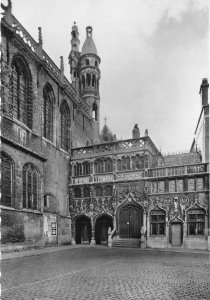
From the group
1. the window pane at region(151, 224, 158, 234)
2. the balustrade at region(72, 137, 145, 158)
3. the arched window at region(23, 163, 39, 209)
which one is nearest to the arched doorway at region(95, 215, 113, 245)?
the window pane at region(151, 224, 158, 234)

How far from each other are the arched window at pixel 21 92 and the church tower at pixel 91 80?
15.7 m

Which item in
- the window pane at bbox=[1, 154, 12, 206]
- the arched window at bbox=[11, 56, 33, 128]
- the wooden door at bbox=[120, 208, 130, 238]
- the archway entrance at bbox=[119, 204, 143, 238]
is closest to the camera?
the window pane at bbox=[1, 154, 12, 206]

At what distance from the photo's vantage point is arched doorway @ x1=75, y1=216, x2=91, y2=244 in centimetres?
2876

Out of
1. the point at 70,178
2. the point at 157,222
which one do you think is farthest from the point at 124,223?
the point at 70,178

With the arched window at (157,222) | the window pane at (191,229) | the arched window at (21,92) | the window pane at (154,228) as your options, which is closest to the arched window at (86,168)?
the arched window at (157,222)

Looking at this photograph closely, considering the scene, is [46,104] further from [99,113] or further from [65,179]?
[99,113]

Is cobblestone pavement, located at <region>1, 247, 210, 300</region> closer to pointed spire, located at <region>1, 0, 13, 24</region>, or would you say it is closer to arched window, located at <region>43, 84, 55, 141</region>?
arched window, located at <region>43, 84, 55, 141</region>

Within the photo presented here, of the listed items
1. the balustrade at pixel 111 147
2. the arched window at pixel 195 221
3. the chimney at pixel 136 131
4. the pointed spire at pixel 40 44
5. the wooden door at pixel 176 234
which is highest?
the pointed spire at pixel 40 44

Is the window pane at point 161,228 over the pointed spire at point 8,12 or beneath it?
beneath

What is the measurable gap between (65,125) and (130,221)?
11.5m

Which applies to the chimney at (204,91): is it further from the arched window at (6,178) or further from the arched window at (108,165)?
the arched window at (6,178)

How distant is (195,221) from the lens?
79.7 ft

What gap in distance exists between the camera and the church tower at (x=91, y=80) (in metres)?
39.6

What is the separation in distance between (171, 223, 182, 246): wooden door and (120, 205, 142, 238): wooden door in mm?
2841
